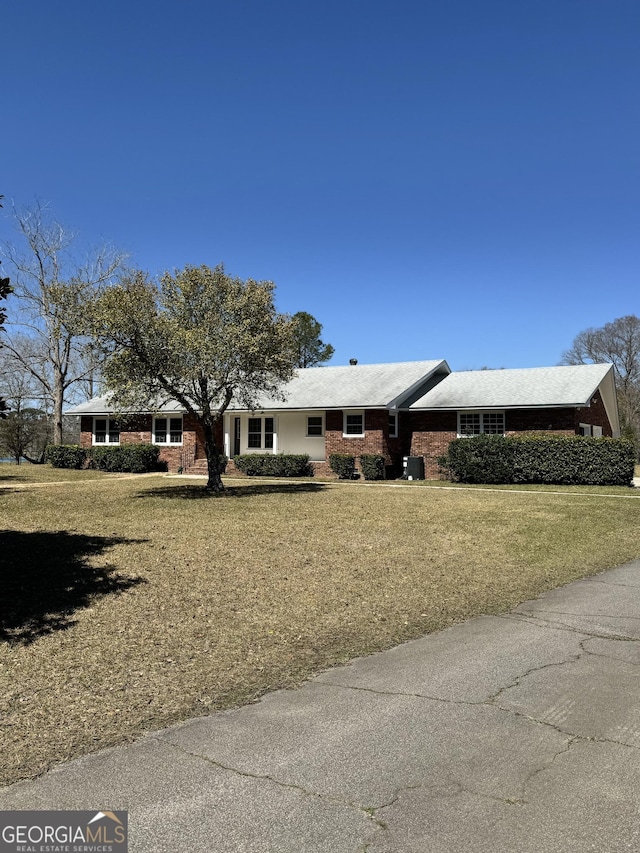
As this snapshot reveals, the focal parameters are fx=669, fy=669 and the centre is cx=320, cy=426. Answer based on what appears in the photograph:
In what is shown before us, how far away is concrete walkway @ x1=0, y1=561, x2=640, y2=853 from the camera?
321cm

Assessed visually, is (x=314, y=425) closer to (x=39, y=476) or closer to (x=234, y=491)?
(x=234, y=491)

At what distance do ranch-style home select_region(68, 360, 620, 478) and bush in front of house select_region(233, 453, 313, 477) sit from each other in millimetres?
759

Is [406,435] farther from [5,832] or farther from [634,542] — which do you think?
[5,832]

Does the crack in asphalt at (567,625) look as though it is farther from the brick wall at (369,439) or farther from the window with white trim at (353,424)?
the window with white trim at (353,424)

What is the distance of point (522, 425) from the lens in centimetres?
2658

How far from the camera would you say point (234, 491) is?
19484 mm

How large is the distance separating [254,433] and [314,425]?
3043 millimetres

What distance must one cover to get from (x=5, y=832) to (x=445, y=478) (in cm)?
2479

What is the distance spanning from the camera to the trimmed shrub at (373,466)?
26.7 metres

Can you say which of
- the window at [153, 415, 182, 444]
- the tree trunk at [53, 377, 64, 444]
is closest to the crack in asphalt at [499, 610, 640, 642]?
the window at [153, 415, 182, 444]

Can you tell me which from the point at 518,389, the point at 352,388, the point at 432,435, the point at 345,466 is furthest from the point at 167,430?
the point at 518,389

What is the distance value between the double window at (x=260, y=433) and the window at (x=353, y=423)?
4011 mm

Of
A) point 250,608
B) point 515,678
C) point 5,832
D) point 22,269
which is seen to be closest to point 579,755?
point 515,678

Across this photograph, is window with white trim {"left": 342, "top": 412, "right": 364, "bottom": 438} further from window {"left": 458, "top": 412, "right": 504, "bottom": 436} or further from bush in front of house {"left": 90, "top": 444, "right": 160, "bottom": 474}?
bush in front of house {"left": 90, "top": 444, "right": 160, "bottom": 474}
